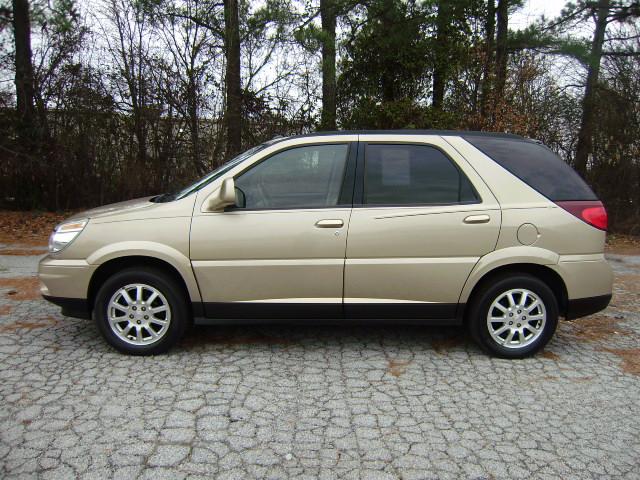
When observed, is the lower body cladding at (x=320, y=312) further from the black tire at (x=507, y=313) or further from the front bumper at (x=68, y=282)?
the front bumper at (x=68, y=282)

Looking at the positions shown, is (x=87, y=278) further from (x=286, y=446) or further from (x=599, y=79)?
(x=599, y=79)

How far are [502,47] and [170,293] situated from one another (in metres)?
11.3

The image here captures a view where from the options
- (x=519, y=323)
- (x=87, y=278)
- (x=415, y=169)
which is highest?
(x=415, y=169)

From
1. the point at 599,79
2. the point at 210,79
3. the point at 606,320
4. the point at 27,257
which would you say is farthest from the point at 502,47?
the point at 27,257

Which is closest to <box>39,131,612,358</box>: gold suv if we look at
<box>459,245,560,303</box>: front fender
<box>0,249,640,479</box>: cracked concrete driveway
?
<box>459,245,560,303</box>: front fender

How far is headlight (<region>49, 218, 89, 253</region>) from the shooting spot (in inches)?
167

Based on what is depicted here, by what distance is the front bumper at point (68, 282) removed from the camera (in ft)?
13.7

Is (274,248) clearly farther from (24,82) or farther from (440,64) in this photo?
(24,82)

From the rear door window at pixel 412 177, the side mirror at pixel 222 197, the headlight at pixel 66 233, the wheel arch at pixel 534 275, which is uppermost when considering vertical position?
the rear door window at pixel 412 177

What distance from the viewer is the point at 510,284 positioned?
13.9 ft

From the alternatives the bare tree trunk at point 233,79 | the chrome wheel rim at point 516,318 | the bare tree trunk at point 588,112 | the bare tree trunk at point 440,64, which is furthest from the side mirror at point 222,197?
the bare tree trunk at point 588,112

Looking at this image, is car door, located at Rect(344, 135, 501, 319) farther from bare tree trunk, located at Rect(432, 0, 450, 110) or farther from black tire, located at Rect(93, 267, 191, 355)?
bare tree trunk, located at Rect(432, 0, 450, 110)

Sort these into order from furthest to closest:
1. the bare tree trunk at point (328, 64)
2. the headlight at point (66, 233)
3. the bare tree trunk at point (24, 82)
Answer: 1. the bare tree trunk at point (24, 82)
2. the bare tree trunk at point (328, 64)
3. the headlight at point (66, 233)

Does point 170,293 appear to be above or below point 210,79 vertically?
below
